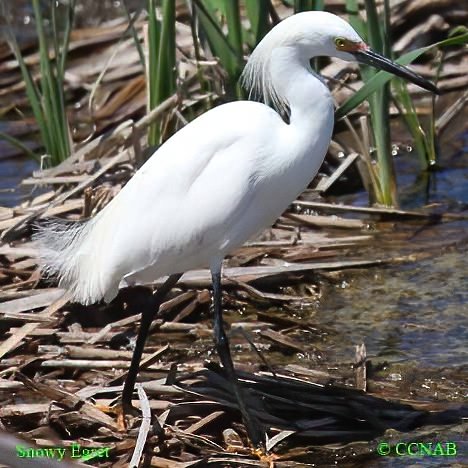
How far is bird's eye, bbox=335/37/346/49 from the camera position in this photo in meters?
3.38

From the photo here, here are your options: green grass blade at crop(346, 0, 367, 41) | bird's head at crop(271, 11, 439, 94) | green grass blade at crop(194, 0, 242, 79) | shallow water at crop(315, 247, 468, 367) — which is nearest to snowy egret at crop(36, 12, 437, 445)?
bird's head at crop(271, 11, 439, 94)

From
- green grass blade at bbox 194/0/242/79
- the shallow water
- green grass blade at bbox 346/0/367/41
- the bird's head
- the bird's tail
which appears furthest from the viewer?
green grass blade at bbox 346/0/367/41

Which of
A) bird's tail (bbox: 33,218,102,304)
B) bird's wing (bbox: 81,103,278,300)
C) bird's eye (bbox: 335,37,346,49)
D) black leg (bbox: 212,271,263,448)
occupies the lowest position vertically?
black leg (bbox: 212,271,263,448)

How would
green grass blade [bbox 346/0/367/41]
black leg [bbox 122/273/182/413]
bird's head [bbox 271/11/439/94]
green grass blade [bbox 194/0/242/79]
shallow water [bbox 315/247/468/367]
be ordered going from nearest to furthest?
bird's head [bbox 271/11/439/94]
black leg [bbox 122/273/182/413]
shallow water [bbox 315/247/468/367]
green grass blade [bbox 194/0/242/79]
green grass blade [bbox 346/0/367/41]

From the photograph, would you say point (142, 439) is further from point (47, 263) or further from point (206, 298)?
point (206, 298)

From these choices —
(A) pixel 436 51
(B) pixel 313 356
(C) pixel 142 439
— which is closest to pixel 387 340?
(B) pixel 313 356

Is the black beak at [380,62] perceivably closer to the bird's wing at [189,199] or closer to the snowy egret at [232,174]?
the snowy egret at [232,174]

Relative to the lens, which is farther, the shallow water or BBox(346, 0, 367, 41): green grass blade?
BBox(346, 0, 367, 41): green grass blade

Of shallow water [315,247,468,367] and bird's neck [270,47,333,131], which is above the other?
bird's neck [270,47,333,131]

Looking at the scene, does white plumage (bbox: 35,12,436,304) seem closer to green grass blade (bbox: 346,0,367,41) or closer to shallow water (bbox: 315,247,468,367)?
shallow water (bbox: 315,247,468,367)

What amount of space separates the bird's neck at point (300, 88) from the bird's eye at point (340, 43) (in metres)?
0.12

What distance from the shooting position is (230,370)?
3543mm

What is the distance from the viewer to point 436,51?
7105mm

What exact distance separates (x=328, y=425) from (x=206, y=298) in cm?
110
